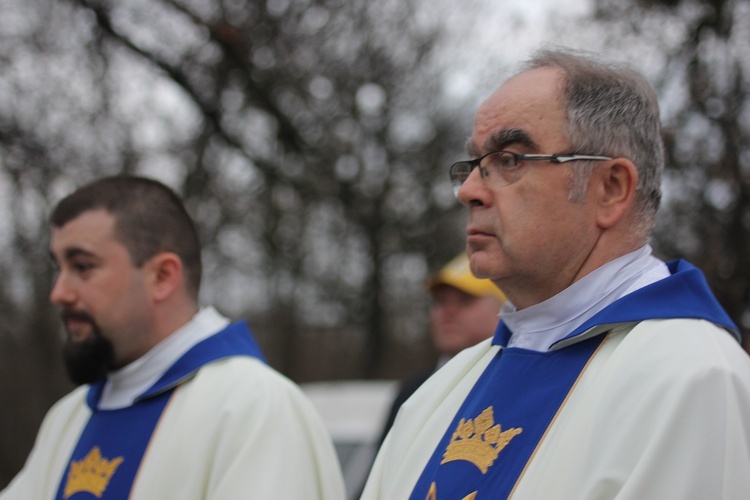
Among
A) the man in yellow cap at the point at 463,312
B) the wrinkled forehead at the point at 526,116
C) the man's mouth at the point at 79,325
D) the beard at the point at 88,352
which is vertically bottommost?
the man in yellow cap at the point at 463,312

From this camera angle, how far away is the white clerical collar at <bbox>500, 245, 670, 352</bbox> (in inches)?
87.1

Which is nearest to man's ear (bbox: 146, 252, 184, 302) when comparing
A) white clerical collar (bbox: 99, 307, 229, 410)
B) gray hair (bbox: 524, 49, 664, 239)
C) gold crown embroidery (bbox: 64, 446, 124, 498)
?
white clerical collar (bbox: 99, 307, 229, 410)

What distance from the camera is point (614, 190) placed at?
2.26 meters

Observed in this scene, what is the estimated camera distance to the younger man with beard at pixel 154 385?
3.03m

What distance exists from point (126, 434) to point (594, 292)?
1.84 metres

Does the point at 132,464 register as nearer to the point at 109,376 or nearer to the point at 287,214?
the point at 109,376

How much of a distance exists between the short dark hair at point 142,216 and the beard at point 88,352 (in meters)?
0.28

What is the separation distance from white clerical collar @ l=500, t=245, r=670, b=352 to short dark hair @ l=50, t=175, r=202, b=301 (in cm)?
167

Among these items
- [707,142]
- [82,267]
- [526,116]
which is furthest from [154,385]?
[707,142]

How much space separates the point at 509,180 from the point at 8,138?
679 cm

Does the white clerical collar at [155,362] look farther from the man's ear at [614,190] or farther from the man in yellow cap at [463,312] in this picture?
the man's ear at [614,190]

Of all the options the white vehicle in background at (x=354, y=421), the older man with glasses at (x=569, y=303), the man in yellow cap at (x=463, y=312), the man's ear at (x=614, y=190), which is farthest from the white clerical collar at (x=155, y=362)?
the white vehicle in background at (x=354, y=421)

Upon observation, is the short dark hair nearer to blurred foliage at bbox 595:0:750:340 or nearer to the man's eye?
the man's eye

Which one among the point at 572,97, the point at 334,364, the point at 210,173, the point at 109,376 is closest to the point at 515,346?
the point at 572,97
